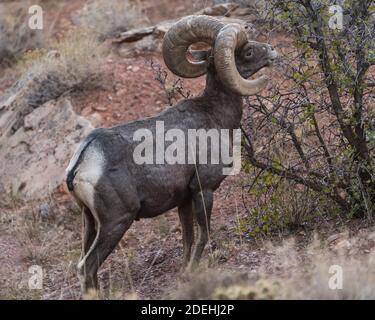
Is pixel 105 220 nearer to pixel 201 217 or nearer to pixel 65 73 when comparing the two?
pixel 201 217

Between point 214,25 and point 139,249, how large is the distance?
3.22 meters

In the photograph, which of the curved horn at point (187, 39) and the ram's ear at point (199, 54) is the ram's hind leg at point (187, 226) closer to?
the curved horn at point (187, 39)

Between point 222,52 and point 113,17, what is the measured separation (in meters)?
8.49

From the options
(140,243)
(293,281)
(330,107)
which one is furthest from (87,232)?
(330,107)

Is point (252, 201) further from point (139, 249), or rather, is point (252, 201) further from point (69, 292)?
point (69, 292)

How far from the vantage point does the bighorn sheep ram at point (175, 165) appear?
7.57 meters

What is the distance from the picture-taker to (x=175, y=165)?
8070 millimetres

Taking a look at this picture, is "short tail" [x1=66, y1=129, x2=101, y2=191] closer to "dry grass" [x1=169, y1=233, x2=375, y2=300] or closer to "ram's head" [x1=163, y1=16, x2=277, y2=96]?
"dry grass" [x1=169, y1=233, x2=375, y2=300]

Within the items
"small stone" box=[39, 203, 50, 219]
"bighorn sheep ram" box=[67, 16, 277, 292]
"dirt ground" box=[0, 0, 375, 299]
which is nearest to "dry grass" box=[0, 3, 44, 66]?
"dirt ground" box=[0, 0, 375, 299]

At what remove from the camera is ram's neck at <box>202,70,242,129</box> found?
28.5 ft

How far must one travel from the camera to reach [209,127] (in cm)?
852

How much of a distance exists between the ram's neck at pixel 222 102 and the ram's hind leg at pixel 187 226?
956 millimetres

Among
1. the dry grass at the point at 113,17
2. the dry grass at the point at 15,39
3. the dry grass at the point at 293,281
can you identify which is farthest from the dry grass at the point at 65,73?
the dry grass at the point at 293,281
